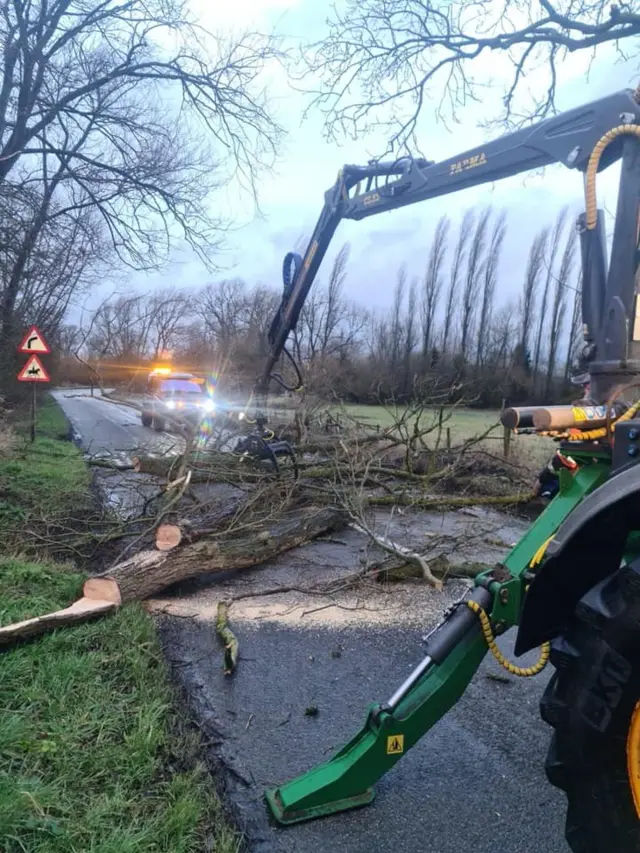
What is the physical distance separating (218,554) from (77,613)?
1.59 m

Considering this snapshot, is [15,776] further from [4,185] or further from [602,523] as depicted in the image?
[4,185]

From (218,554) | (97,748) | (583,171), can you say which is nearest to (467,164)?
(583,171)

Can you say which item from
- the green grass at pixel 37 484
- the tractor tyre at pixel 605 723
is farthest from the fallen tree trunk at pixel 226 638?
the tractor tyre at pixel 605 723

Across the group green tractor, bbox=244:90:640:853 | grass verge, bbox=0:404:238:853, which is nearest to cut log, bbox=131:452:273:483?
grass verge, bbox=0:404:238:853

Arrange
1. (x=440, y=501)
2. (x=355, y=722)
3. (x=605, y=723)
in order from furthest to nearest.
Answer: (x=440, y=501) → (x=355, y=722) → (x=605, y=723)

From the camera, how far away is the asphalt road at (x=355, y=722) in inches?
98.9

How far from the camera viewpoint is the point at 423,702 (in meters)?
2.39

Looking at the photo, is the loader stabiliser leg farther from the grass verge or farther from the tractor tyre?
the tractor tyre

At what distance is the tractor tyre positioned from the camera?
5.35ft

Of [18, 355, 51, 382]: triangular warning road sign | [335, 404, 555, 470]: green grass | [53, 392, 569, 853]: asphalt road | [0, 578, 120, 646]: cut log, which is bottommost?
[53, 392, 569, 853]: asphalt road

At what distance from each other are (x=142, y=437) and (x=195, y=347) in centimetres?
2701

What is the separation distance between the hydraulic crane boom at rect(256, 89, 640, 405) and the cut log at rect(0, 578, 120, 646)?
333 cm

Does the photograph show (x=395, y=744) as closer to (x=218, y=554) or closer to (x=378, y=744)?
(x=378, y=744)

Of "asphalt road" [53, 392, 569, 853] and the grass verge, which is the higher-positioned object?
the grass verge
